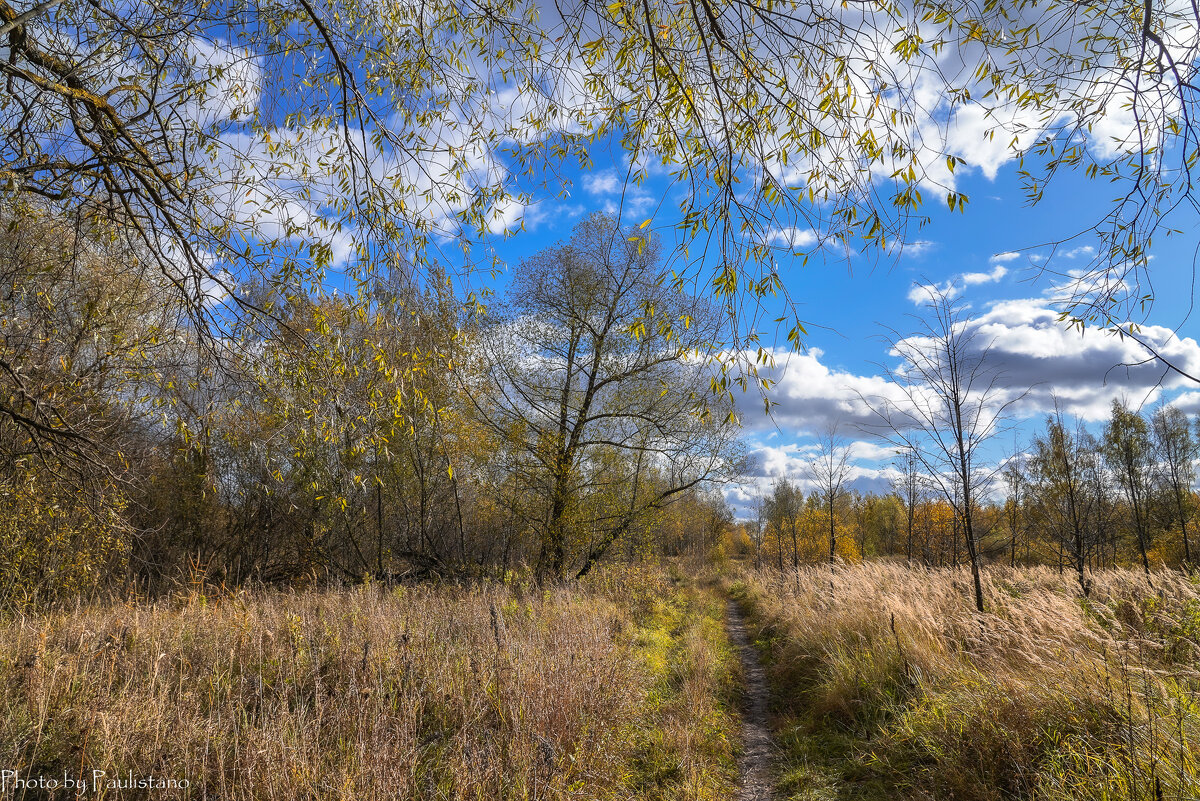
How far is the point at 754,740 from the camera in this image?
5855 mm

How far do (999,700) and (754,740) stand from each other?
2.68 meters

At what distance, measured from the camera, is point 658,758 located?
4738mm

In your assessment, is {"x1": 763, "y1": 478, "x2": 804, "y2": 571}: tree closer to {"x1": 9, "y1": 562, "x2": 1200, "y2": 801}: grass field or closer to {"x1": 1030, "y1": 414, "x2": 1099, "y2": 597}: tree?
{"x1": 1030, "y1": 414, "x2": 1099, "y2": 597}: tree

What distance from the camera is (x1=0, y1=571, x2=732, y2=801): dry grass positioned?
3137 millimetres

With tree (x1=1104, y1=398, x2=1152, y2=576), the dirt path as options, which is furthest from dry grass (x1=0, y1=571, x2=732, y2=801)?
tree (x1=1104, y1=398, x2=1152, y2=576)

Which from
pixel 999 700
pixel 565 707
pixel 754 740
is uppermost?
pixel 999 700

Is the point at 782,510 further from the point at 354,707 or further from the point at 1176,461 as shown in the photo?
the point at 354,707

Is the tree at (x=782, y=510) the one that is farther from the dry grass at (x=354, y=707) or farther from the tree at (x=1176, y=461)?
the dry grass at (x=354, y=707)

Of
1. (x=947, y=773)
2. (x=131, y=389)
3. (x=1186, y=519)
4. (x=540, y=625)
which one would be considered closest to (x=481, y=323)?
(x=131, y=389)

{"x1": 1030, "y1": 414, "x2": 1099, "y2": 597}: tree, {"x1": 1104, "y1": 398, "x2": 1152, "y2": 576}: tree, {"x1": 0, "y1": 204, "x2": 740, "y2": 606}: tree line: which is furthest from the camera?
{"x1": 1104, "y1": 398, "x2": 1152, "y2": 576}: tree

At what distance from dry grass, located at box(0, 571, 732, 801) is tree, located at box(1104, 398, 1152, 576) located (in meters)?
23.1

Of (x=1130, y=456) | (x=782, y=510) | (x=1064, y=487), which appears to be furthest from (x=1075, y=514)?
(x=782, y=510)

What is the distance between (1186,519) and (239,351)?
40.5 meters

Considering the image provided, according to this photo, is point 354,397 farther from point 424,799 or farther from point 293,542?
point 293,542
